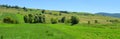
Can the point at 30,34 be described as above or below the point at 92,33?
above

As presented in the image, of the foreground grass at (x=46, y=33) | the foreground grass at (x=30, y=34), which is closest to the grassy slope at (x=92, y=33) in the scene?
the foreground grass at (x=46, y=33)

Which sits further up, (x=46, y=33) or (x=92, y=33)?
(x=46, y=33)

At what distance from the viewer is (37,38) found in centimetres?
3741

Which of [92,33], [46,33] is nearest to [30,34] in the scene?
[46,33]

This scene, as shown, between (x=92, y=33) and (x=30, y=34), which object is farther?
(x=92, y=33)

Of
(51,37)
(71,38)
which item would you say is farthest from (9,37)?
(71,38)

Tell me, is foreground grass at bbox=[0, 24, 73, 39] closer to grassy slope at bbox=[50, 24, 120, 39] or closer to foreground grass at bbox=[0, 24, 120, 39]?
foreground grass at bbox=[0, 24, 120, 39]

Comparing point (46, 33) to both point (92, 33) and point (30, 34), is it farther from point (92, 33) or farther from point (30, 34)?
point (92, 33)

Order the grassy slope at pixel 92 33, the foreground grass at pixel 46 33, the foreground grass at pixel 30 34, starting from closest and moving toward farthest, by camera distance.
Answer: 1. the foreground grass at pixel 30 34
2. the foreground grass at pixel 46 33
3. the grassy slope at pixel 92 33

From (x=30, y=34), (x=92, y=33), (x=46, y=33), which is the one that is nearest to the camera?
(x=30, y=34)

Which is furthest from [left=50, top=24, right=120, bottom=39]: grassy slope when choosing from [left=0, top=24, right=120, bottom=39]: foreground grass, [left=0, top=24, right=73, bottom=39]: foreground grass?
[left=0, top=24, right=73, bottom=39]: foreground grass

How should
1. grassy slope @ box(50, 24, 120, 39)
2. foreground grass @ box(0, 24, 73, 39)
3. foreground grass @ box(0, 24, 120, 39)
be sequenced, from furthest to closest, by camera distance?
grassy slope @ box(50, 24, 120, 39) < foreground grass @ box(0, 24, 120, 39) < foreground grass @ box(0, 24, 73, 39)

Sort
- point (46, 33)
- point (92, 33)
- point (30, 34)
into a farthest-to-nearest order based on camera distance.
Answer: point (92, 33) → point (46, 33) → point (30, 34)

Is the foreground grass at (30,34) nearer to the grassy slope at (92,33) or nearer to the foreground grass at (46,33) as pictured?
the foreground grass at (46,33)
